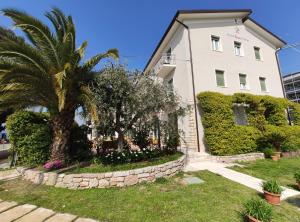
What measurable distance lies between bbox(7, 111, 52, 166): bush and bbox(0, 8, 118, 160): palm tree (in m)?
0.61

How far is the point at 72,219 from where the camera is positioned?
4.18 m

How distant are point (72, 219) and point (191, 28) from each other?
527 inches

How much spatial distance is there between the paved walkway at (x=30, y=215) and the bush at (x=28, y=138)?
11.3ft

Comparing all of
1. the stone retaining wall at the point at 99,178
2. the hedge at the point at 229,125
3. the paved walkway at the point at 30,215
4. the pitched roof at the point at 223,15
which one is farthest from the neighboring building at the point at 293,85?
the paved walkway at the point at 30,215

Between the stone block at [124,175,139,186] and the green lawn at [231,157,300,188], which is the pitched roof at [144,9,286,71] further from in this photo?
the stone block at [124,175,139,186]

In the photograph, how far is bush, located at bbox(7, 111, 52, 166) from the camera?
8.16m

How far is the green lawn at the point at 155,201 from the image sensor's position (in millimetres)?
4289

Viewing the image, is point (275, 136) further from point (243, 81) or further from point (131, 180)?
point (131, 180)

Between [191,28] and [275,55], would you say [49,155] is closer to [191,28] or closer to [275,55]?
[191,28]

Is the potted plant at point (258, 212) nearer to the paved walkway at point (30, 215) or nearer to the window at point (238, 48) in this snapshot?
the paved walkway at point (30, 215)

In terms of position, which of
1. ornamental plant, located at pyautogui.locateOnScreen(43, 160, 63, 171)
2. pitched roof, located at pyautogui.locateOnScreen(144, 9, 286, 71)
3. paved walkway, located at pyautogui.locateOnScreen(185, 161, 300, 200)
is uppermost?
pitched roof, located at pyautogui.locateOnScreen(144, 9, 286, 71)

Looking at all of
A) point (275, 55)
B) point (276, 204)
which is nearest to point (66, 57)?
point (276, 204)

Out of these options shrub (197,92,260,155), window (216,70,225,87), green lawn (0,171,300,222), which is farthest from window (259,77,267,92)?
green lawn (0,171,300,222)

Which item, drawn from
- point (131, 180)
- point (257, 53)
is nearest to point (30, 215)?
point (131, 180)
